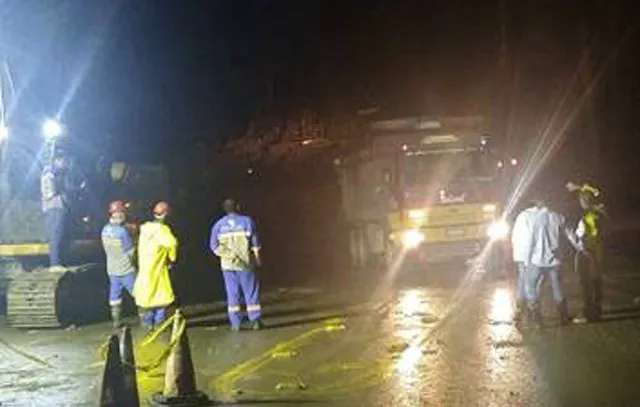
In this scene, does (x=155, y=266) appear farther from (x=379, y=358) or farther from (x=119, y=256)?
(x=379, y=358)

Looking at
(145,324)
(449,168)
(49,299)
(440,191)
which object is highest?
(449,168)

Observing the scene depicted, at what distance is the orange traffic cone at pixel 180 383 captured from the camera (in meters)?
9.10

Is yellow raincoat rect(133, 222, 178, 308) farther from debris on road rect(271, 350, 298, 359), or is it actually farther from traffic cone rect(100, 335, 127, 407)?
traffic cone rect(100, 335, 127, 407)

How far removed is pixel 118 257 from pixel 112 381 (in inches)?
240

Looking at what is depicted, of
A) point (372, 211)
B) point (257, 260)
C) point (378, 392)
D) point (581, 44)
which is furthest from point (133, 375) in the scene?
point (581, 44)

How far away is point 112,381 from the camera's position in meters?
8.55

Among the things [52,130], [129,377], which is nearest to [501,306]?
[52,130]

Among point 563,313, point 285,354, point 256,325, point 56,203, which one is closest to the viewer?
point 285,354

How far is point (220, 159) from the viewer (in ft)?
94.9

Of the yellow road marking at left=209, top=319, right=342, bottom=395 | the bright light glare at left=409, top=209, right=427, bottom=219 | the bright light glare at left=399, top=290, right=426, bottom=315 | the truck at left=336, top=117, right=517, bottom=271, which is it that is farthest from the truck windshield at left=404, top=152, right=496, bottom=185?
the yellow road marking at left=209, top=319, right=342, bottom=395

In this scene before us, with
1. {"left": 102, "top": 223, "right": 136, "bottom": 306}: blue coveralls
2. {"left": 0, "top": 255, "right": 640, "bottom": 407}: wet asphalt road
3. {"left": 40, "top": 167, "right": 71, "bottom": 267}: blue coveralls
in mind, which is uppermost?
{"left": 40, "top": 167, "right": 71, "bottom": 267}: blue coveralls

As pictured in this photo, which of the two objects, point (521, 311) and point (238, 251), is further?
point (238, 251)

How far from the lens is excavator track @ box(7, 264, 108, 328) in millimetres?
15133

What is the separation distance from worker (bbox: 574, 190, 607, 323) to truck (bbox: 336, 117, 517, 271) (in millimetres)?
7387
